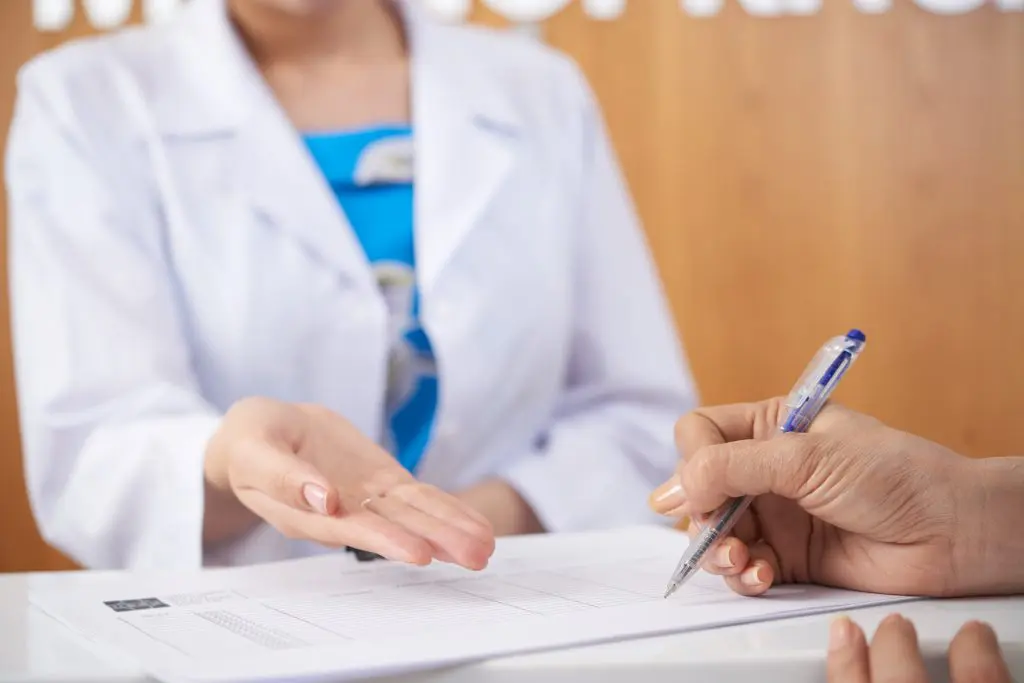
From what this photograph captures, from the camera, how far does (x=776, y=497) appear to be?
2.22ft

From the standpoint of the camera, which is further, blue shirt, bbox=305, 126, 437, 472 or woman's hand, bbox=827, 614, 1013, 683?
blue shirt, bbox=305, 126, 437, 472

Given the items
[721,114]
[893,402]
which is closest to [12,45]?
[721,114]

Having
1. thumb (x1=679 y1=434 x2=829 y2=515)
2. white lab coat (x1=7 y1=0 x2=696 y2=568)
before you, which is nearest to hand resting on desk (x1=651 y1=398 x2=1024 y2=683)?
thumb (x1=679 y1=434 x2=829 y2=515)

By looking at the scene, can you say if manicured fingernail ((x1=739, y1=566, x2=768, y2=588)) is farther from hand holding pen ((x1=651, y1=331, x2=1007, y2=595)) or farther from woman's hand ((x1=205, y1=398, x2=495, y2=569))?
woman's hand ((x1=205, y1=398, x2=495, y2=569))

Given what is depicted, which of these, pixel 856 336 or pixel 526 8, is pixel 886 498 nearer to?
pixel 856 336

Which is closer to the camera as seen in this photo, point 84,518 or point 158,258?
point 84,518

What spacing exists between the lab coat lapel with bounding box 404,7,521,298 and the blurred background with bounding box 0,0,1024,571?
1102 millimetres

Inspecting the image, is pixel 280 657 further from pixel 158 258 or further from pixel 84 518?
pixel 158 258

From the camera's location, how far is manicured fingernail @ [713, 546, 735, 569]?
23.9 inches

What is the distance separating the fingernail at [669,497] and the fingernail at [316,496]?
7.6 inches

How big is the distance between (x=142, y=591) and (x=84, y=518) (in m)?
0.39

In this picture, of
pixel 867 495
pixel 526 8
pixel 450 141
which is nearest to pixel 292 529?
pixel 867 495

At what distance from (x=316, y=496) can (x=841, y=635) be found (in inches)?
12.3

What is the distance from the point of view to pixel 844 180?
7.78 ft
